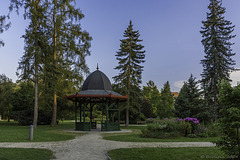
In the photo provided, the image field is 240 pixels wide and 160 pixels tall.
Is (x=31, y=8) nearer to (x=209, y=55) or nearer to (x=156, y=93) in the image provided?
(x=209, y=55)

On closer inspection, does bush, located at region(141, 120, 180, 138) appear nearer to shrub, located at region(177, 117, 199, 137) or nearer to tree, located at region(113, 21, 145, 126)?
shrub, located at region(177, 117, 199, 137)

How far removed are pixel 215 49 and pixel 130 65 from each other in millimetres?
12060

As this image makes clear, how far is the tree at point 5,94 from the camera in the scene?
3058 cm

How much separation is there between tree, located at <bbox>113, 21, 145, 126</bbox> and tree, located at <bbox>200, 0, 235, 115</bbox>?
9.45 metres

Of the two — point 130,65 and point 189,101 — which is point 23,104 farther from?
point 189,101

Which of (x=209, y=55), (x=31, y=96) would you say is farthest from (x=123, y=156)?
(x=31, y=96)

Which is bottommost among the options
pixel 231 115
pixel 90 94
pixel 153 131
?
pixel 153 131

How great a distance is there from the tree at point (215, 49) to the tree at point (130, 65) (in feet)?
31.0

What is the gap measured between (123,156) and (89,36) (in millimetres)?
20938

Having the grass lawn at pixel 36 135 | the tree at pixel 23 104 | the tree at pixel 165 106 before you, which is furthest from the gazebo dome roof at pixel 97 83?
the tree at pixel 165 106

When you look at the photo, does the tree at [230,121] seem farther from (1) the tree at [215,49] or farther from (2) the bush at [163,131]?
(1) the tree at [215,49]

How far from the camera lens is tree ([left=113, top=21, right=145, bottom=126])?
27.5 m

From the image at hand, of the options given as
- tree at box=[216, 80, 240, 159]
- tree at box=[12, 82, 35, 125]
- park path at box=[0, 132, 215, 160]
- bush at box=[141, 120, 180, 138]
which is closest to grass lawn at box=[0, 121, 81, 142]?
park path at box=[0, 132, 215, 160]

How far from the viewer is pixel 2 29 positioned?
12469 mm
